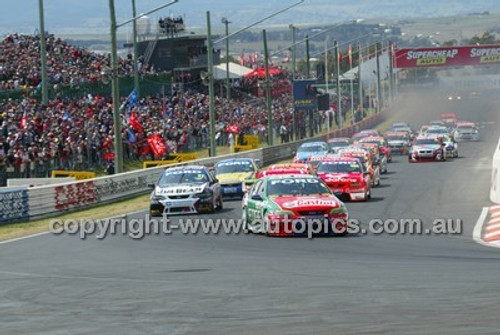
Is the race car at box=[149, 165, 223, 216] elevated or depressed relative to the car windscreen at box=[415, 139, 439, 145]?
depressed

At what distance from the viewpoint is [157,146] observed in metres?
51.5

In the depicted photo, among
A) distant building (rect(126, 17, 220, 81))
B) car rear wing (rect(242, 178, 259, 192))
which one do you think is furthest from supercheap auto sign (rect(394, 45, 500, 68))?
car rear wing (rect(242, 178, 259, 192))

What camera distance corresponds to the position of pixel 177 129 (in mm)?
57438

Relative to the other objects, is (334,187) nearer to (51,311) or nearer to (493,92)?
(51,311)

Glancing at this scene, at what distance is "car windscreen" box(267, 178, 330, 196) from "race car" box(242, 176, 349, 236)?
22 mm

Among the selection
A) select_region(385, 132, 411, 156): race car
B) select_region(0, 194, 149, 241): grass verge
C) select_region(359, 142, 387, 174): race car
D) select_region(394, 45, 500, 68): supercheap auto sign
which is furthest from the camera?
select_region(394, 45, 500, 68): supercheap auto sign

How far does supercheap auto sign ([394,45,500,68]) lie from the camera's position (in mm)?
135375

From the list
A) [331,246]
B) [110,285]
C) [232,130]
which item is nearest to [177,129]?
[232,130]

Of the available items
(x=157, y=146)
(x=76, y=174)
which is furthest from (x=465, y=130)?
(x=76, y=174)

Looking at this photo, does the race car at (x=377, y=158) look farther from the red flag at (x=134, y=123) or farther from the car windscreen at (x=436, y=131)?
the car windscreen at (x=436, y=131)

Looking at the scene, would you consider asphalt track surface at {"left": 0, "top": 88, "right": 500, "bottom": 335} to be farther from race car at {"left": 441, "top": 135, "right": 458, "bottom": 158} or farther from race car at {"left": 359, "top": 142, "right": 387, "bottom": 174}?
race car at {"left": 441, "top": 135, "right": 458, "bottom": 158}

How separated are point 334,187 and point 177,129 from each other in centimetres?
2360

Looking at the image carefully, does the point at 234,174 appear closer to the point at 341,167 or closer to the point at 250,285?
the point at 341,167

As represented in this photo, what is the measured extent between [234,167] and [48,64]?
20.1 metres
